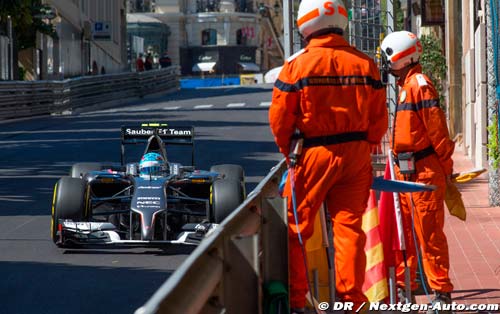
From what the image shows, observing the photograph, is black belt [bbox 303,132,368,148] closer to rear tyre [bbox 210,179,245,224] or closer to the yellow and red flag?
the yellow and red flag

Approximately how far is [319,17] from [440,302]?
6.94 ft

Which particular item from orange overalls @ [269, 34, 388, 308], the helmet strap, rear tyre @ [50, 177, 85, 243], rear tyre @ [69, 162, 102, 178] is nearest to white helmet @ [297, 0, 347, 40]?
the helmet strap

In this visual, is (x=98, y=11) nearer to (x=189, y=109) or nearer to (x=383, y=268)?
(x=189, y=109)

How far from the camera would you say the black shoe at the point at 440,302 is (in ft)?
28.2

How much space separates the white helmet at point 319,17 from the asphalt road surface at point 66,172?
286cm

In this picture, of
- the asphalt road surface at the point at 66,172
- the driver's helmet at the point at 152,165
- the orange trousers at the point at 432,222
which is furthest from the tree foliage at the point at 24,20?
the orange trousers at the point at 432,222

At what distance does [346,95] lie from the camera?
752 cm

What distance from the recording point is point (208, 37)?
4220 inches

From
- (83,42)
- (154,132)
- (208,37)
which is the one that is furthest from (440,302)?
(208,37)

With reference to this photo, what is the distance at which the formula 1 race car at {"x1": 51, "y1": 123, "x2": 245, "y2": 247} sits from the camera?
1262 cm

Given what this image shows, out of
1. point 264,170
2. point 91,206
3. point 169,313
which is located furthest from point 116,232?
point 264,170

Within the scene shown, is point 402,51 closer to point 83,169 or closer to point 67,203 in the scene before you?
point 67,203

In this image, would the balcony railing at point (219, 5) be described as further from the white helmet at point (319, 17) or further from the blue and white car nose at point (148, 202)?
the white helmet at point (319, 17)

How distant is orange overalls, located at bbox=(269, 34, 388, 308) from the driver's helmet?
5927 millimetres
